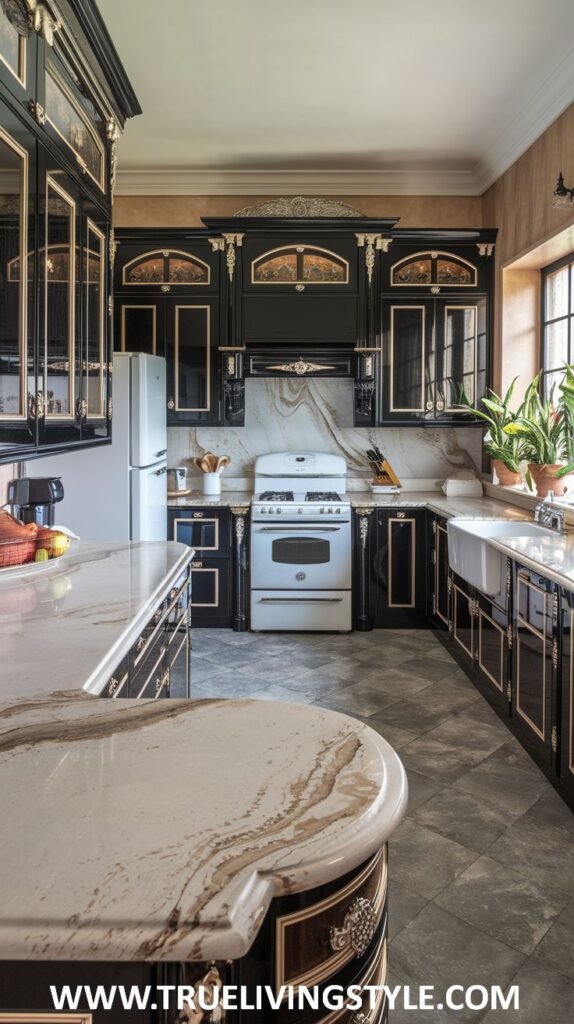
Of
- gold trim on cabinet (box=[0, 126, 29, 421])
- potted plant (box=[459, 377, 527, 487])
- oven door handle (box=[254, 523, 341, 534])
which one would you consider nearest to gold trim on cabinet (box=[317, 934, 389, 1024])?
gold trim on cabinet (box=[0, 126, 29, 421])

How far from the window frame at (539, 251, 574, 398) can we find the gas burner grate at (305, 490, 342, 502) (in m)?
1.46

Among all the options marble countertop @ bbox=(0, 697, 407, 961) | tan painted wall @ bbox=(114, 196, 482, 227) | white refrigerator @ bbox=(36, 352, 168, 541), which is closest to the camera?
marble countertop @ bbox=(0, 697, 407, 961)

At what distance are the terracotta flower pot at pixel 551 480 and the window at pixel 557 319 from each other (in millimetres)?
652

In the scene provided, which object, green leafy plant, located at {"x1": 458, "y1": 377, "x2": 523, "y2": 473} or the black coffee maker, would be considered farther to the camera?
green leafy plant, located at {"x1": 458, "y1": 377, "x2": 523, "y2": 473}

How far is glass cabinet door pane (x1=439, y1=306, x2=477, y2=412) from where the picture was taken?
490 cm

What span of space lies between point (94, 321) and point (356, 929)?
238 centimetres

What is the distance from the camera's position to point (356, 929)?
881 millimetres

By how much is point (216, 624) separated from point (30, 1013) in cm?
413

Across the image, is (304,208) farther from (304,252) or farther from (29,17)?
(29,17)

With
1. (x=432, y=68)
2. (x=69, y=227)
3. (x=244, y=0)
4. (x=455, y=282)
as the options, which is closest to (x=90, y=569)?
(x=69, y=227)

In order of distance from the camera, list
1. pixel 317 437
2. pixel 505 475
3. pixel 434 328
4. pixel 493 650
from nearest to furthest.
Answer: pixel 493 650
pixel 505 475
pixel 434 328
pixel 317 437

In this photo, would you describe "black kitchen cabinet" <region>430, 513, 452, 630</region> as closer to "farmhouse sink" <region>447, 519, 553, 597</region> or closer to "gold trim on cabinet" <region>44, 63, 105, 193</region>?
"farmhouse sink" <region>447, 519, 553, 597</region>

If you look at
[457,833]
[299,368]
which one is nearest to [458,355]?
[299,368]

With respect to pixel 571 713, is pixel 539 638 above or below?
above
